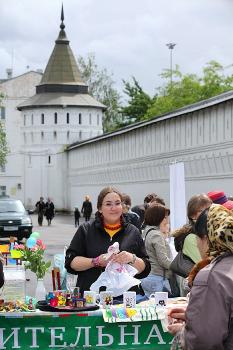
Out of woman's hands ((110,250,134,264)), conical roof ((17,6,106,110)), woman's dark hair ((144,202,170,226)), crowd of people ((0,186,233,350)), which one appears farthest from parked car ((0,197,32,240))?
conical roof ((17,6,106,110))

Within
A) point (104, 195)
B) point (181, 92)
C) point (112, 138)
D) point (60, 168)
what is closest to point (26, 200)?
point (60, 168)

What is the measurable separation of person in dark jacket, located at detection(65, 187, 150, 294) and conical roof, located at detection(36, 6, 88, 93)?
8917 centimetres

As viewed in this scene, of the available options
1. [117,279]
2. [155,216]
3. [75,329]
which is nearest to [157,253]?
[155,216]

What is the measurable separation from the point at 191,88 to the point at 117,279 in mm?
69698

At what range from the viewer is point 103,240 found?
8.00 meters

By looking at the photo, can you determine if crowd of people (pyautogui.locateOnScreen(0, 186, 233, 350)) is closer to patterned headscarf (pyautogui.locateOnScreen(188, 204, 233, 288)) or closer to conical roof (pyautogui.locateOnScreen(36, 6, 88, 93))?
patterned headscarf (pyautogui.locateOnScreen(188, 204, 233, 288))

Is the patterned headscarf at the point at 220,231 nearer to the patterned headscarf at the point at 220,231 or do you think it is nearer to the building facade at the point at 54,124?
the patterned headscarf at the point at 220,231

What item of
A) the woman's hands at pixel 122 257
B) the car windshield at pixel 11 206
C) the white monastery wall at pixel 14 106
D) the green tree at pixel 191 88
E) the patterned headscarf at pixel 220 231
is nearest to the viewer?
the patterned headscarf at pixel 220 231

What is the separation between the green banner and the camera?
741cm

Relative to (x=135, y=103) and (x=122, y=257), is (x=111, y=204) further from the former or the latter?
(x=135, y=103)

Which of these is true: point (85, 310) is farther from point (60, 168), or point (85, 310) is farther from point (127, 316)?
point (60, 168)

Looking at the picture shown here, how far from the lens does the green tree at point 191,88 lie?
74.6 m

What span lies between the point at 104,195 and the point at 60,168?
84514mm

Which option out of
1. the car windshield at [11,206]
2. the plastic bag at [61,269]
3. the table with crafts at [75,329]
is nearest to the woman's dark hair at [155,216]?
the plastic bag at [61,269]
